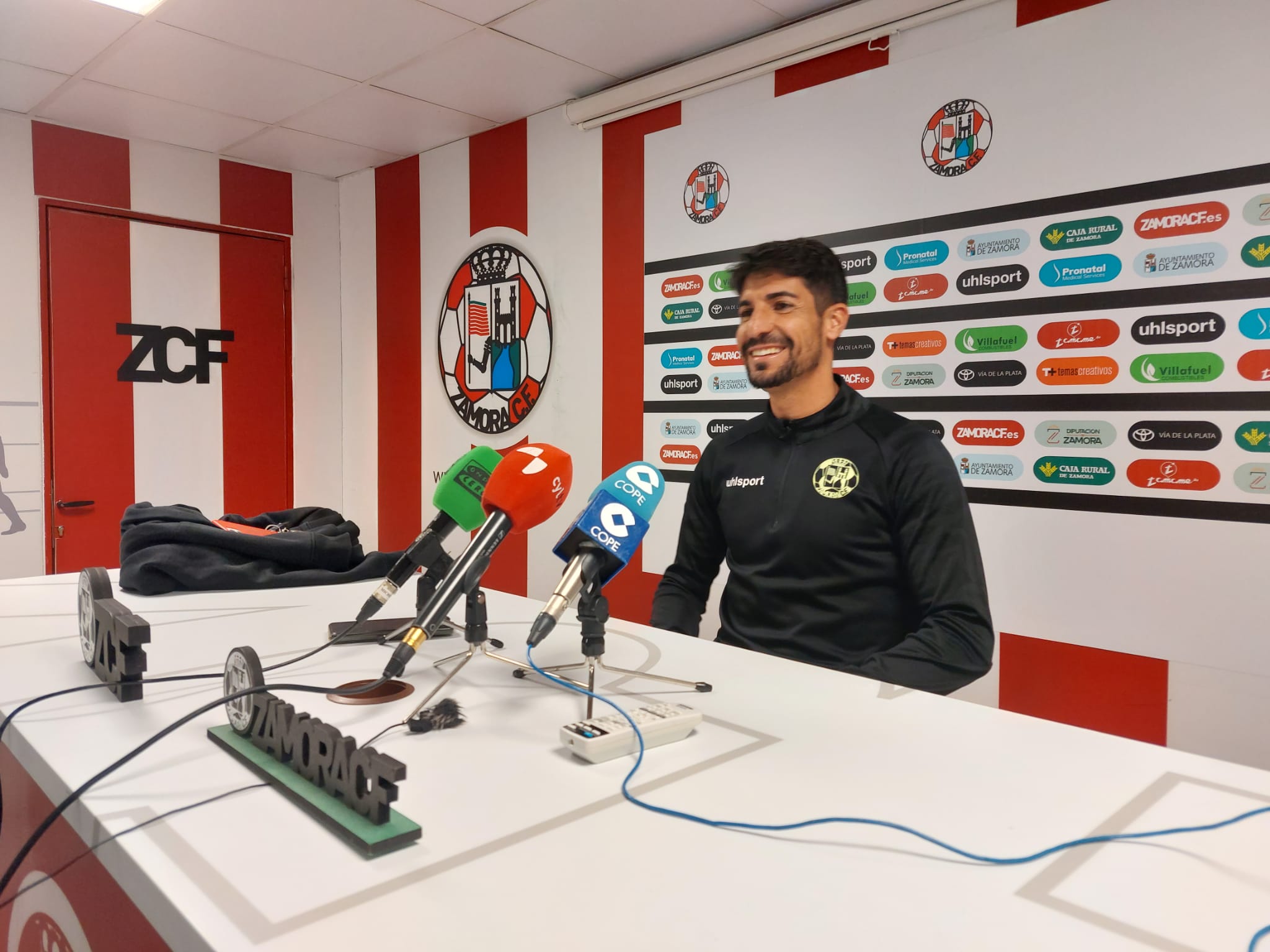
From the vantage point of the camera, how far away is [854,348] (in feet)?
8.20

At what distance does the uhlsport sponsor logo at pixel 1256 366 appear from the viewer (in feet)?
5.99

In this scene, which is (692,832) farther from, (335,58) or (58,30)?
(58,30)

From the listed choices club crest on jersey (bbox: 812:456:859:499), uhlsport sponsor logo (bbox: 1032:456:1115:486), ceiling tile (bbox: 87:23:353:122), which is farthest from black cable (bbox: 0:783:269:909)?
ceiling tile (bbox: 87:23:353:122)

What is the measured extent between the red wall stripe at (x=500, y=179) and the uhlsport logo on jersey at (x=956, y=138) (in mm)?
1704

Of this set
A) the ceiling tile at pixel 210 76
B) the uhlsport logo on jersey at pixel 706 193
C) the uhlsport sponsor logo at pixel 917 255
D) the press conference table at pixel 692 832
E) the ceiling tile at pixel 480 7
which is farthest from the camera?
the uhlsport logo on jersey at pixel 706 193

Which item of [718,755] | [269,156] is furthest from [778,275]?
[269,156]

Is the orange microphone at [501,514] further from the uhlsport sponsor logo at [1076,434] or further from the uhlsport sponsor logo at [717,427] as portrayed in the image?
the uhlsport sponsor logo at [717,427]

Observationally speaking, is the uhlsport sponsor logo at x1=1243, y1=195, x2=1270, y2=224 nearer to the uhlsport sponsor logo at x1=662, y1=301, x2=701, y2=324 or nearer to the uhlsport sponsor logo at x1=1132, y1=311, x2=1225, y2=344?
the uhlsport sponsor logo at x1=1132, y1=311, x2=1225, y2=344

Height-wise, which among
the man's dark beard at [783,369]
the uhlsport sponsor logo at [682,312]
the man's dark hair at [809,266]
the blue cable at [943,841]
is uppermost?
the uhlsport sponsor logo at [682,312]

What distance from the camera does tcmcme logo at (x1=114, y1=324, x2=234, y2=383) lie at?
3592 mm

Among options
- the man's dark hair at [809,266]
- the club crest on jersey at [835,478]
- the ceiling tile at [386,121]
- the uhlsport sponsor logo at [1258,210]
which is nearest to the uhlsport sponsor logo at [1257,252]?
the uhlsport sponsor logo at [1258,210]

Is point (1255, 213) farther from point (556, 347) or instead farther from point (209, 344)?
point (209, 344)

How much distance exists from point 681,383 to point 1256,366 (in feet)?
5.40

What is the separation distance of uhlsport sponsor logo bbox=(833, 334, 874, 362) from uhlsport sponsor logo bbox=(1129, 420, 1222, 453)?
74cm
